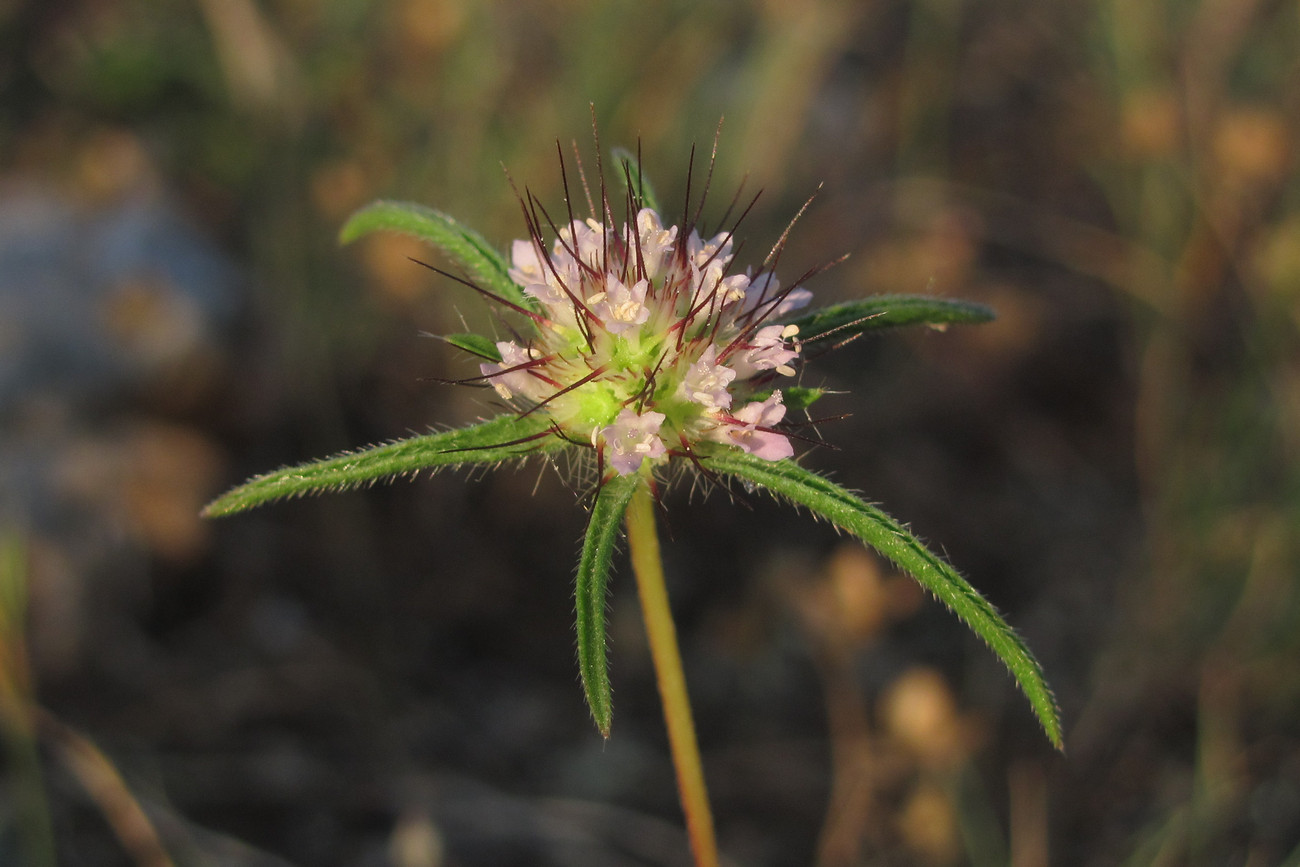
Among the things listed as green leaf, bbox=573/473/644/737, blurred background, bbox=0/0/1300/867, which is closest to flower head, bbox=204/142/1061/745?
green leaf, bbox=573/473/644/737

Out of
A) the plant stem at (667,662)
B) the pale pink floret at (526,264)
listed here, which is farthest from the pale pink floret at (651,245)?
the plant stem at (667,662)

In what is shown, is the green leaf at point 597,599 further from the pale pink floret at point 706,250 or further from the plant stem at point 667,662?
the pale pink floret at point 706,250

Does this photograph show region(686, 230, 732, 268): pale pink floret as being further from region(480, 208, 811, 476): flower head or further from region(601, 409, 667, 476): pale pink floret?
region(601, 409, 667, 476): pale pink floret

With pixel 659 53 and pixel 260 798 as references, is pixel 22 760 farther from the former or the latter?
pixel 659 53

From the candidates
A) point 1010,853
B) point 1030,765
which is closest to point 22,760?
point 1010,853

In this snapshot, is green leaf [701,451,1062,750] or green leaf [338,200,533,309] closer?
green leaf [701,451,1062,750]

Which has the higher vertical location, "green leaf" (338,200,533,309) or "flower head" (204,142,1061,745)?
"green leaf" (338,200,533,309)
